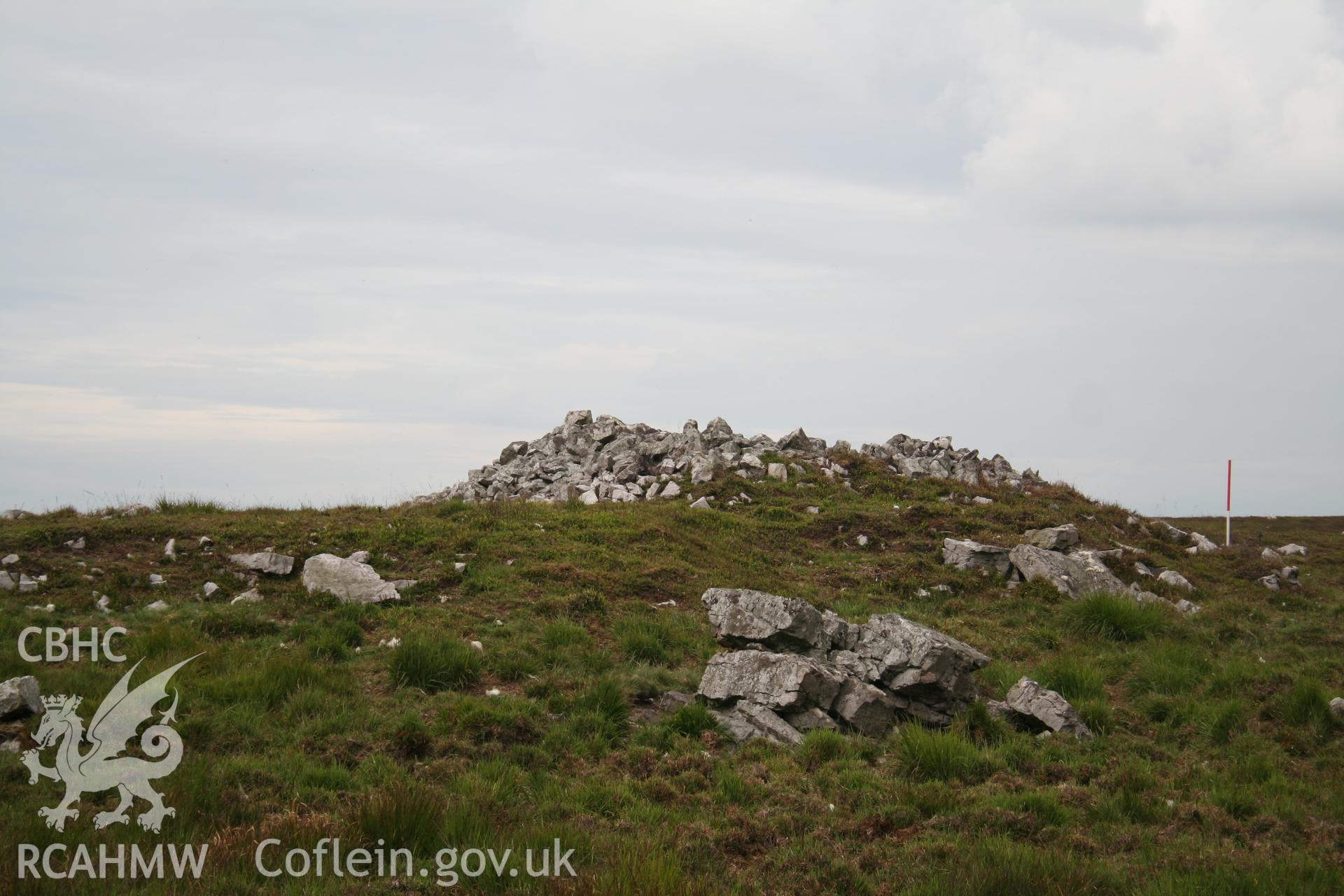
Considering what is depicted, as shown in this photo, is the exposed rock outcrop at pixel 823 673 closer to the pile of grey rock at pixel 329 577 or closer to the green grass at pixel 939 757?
the green grass at pixel 939 757

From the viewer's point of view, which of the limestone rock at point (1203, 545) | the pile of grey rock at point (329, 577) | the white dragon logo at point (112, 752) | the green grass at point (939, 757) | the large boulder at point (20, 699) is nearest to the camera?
the white dragon logo at point (112, 752)

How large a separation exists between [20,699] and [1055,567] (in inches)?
669

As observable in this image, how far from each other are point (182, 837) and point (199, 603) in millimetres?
6766

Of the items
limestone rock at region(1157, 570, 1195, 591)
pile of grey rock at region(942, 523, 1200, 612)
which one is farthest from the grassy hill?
limestone rock at region(1157, 570, 1195, 591)

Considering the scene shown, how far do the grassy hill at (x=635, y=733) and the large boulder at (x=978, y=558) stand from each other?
77cm

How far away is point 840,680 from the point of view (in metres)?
10.7

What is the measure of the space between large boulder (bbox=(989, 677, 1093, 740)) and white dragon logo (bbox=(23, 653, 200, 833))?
893cm

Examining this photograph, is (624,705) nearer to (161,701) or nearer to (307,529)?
(161,701)

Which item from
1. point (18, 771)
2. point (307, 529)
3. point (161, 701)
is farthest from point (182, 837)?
point (307, 529)

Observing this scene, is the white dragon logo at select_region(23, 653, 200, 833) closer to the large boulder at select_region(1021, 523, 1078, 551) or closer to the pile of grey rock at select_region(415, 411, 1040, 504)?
the pile of grey rock at select_region(415, 411, 1040, 504)

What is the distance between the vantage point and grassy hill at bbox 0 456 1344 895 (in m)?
6.84

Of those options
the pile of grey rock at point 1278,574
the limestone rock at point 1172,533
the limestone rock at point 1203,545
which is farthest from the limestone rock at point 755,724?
the limestone rock at point 1172,533

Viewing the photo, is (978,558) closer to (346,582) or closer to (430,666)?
(430,666)

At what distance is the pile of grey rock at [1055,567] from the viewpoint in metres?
17.3
